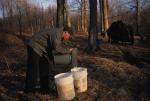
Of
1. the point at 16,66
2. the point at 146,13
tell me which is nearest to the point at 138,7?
the point at 146,13

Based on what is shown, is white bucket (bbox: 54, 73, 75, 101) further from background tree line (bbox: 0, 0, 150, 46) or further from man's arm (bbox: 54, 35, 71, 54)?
background tree line (bbox: 0, 0, 150, 46)

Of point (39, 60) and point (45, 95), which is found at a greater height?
point (39, 60)

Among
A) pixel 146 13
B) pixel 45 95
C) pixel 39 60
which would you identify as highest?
pixel 146 13

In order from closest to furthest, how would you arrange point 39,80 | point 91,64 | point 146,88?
point 146,88, point 39,80, point 91,64

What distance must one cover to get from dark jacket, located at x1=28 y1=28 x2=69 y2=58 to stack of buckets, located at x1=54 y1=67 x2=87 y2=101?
725mm

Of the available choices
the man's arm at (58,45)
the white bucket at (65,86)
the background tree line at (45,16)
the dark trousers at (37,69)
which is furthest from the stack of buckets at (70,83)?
the background tree line at (45,16)

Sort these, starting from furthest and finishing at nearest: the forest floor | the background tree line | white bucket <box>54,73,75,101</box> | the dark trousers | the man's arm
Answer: the background tree line, the dark trousers, the man's arm, the forest floor, white bucket <box>54,73,75,101</box>

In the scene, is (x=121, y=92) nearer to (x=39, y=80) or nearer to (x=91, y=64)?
(x=39, y=80)

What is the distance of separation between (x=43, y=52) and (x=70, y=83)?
1292mm

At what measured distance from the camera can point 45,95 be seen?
753cm

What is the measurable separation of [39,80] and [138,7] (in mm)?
26228

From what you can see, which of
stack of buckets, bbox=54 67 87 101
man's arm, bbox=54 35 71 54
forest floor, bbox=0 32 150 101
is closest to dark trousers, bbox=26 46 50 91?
forest floor, bbox=0 32 150 101

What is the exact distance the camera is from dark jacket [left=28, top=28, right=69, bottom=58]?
734cm

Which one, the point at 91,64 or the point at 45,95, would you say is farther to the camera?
the point at 91,64
